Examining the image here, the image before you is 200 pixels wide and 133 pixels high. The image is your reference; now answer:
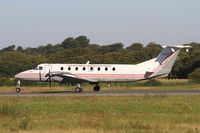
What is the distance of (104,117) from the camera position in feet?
80.2

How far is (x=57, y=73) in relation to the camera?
5231 centimetres

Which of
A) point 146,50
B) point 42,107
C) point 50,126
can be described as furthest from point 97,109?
point 146,50

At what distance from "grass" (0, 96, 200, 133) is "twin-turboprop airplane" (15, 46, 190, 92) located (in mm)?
21258

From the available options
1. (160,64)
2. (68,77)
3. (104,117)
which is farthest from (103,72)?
(104,117)

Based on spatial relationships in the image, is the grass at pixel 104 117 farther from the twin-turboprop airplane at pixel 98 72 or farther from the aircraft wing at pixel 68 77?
the twin-turboprop airplane at pixel 98 72

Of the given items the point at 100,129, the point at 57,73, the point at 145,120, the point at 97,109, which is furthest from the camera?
the point at 57,73

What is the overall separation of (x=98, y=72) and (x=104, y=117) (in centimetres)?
3002

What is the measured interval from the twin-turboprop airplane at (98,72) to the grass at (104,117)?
21258 millimetres

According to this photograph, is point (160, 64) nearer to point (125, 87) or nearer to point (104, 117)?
point (125, 87)

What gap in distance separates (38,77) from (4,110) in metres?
27.7

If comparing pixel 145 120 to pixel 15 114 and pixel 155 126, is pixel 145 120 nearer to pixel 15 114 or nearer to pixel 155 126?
pixel 155 126

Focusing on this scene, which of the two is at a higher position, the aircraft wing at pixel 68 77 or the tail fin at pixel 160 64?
the tail fin at pixel 160 64

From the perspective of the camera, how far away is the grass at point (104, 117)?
20.0 m

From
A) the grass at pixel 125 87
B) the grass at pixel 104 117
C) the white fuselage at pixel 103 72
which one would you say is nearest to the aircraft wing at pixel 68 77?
the white fuselage at pixel 103 72
